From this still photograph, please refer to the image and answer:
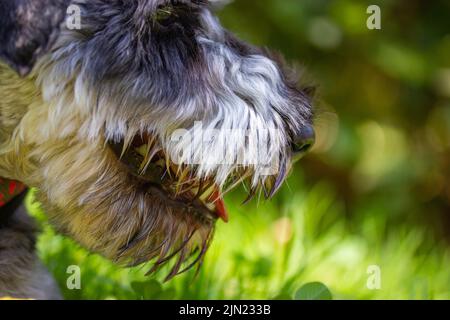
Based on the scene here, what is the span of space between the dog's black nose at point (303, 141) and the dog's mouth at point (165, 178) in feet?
0.94

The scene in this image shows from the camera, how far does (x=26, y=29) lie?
8.04 ft

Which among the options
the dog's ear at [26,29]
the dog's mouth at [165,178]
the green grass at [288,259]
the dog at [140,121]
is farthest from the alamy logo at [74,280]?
the dog's ear at [26,29]

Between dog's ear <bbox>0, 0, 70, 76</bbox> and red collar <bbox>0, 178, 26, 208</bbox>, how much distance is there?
0.54 metres

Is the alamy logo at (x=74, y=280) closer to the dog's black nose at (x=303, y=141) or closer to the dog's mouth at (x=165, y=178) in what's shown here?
the dog's mouth at (x=165, y=178)

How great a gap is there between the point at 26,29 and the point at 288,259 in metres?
1.96

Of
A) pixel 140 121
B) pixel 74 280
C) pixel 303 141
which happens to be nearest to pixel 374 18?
pixel 303 141

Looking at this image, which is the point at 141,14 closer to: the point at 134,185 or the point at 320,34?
the point at 134,185

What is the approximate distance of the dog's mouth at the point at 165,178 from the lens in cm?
268

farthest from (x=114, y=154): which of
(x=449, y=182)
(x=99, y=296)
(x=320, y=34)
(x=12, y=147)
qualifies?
(x=449, y=182)

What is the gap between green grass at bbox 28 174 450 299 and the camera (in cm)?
354

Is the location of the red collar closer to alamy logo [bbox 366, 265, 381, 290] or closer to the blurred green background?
the blurred green background

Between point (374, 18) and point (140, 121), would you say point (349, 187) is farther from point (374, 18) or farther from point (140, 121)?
point (140, 121)

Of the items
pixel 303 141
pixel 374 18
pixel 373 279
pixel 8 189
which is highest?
pixel 374 18

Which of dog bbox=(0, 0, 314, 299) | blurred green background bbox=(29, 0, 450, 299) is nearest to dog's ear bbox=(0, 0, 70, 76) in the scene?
dog bbox=(0, 0, 314, 299)
